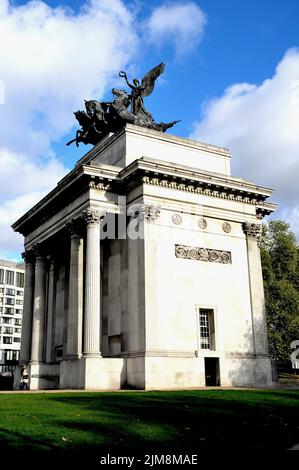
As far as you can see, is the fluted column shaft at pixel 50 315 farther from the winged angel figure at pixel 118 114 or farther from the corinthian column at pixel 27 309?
the winged angel figure at pixel 118 114

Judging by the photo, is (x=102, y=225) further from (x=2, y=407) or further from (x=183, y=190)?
(x=2, y=407)

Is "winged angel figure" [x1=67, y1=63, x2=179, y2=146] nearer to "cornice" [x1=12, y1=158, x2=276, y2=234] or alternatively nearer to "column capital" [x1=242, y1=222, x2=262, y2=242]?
"cornice" [x1=12, y1=158, x2=276, y2=234]

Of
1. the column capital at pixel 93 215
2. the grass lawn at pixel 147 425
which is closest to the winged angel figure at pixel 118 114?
the column capital at pixel 93 215

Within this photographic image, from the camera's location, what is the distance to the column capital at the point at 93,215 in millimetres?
32281

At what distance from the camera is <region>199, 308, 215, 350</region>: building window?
33.0m

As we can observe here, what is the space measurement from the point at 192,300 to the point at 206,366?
4373 mm

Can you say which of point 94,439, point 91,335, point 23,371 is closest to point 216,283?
point 91,335

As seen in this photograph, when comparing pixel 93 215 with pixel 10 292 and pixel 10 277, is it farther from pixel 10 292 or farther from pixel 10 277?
pixel 10 292

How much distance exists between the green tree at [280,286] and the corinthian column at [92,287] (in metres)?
30.5

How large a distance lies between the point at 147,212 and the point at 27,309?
16.0 metres

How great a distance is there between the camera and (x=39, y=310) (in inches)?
1581

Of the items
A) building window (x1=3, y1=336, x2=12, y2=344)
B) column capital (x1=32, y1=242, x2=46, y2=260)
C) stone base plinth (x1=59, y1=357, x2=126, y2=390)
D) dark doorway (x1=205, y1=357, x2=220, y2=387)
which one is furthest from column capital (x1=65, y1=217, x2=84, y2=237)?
building window (x1=3, y1=336, x2=12, y2=344)

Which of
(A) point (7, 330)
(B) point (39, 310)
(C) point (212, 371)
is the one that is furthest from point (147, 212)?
(A) point (7, 330)

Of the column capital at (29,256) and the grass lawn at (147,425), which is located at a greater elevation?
the column capital at (29,256)
